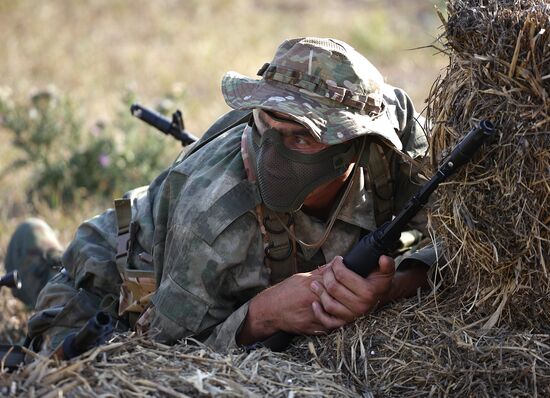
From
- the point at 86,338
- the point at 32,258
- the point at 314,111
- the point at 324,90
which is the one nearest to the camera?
the point at 86,338

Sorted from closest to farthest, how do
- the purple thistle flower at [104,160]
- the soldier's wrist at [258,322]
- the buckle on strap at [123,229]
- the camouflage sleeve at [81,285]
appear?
1. the soldier's wrist at [258,322]
2. the buckle on strap at [123,229]
3. the camouflage sleeve at [81,285]
4. the purple thistle flower at [104,160]

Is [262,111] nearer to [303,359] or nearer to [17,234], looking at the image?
[303,359]

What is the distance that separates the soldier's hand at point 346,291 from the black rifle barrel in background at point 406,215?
4cm

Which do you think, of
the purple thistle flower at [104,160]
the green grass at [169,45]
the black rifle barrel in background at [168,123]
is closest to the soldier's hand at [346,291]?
the black rifle barrel in background at [168,123]

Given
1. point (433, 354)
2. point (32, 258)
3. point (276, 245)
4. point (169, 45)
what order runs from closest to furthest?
point (433, 354) < point (276, 245) < point (32, 258) < point (169, 45)

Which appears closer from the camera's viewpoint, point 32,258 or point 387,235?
point 387,235

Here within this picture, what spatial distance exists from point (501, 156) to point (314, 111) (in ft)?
3.07

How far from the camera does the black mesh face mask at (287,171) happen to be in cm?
418

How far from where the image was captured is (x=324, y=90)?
4312 millimetres

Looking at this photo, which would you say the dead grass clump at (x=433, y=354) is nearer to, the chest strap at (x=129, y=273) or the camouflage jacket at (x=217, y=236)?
the camouflage jacket at (x=217, y=236)

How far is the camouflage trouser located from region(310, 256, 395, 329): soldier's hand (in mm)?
2714

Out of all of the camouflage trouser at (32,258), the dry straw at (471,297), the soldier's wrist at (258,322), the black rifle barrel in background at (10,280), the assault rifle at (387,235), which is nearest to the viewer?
the dry straw at (471,297)

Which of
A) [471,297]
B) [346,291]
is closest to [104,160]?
[346,291]

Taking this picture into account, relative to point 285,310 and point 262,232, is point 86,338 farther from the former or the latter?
point 262,232
